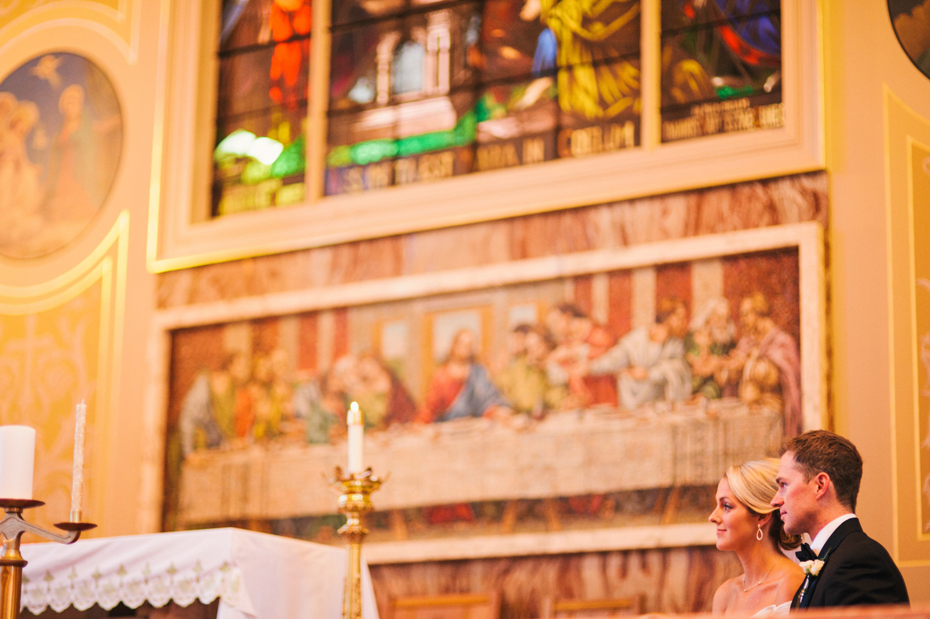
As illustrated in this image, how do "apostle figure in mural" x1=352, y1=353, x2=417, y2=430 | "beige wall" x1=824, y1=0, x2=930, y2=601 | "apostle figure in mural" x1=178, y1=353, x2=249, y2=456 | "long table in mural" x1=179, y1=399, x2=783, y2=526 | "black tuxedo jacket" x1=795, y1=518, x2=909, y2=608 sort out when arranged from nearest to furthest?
Result: 1. "black tuxedo jacket" x1=795, y1=518, x2=909, y2=608
2. "beige wall" x1=824, y1=0, x2=930, y2=601
3. "long table in mural" x1=179, y1=399, x2=783, y2=526
4. "apostle figure in mural" x1=352, y1=353, x2=417, y2=430
5. "apostle figure in mural" x1=178, y1=353, x2=249, y2=456

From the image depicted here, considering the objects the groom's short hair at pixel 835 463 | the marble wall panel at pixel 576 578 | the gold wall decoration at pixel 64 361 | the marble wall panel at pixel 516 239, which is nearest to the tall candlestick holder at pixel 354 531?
the groom's short hair at pixel 835 463

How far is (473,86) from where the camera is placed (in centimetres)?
734

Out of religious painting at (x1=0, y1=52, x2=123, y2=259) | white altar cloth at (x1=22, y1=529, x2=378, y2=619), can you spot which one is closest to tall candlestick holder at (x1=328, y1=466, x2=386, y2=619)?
white altar cloth at (x1=22, y1=529, x2=378, y2=619)

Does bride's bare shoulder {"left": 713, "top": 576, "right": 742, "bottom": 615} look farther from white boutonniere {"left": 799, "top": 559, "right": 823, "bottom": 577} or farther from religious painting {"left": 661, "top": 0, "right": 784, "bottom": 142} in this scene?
religious painting {"left": 661, "top": 0, "right": 784, "bottom": 142}

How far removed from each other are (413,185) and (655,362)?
74.3 inches

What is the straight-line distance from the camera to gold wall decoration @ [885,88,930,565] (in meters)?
5.52

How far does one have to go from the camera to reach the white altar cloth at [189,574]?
4055mm

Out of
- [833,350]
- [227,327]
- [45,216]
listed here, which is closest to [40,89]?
[45,216]

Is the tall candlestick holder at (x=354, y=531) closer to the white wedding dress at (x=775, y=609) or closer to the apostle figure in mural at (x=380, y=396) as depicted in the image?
the white wedding dress at (x=775, y=609)

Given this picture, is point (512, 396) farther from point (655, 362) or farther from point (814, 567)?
point (814, 567)

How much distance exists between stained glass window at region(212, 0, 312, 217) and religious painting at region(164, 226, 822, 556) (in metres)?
0.96

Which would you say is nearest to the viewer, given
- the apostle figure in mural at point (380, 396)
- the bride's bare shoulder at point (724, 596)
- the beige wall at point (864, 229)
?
the bride's bare shoulder at point (724, 596)

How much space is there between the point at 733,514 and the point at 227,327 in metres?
4.00

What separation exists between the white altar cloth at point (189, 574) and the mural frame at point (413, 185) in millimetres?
2892
